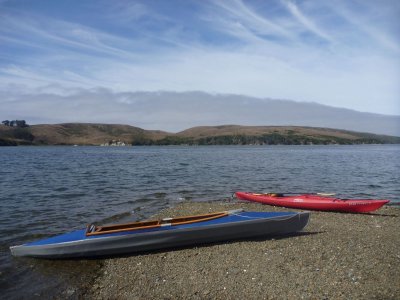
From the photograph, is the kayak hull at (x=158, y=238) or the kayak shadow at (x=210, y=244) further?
the kayak shadow at (x=210, y=244)

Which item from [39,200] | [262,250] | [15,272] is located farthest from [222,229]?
[39,200]

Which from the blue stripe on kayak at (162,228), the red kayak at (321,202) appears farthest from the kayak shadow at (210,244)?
the red kayak at (321,202)

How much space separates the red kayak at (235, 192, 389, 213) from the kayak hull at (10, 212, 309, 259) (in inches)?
227

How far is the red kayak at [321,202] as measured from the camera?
1677cm

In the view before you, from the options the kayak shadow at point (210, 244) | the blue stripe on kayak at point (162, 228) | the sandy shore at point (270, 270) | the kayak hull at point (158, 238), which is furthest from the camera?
the kayak shadow at point (210, 244)

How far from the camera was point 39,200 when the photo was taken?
22.3 meters

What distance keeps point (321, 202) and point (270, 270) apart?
905cm

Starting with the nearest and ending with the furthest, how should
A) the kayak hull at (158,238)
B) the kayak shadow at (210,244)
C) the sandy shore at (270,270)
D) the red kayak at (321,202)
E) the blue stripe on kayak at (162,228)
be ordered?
the sandy shore at (270,270) → the kayak hull at (158,238) → the blue stripe on kayak at (162,228) → the kayak shadow at (210,244) → the red kayak at (321,202)

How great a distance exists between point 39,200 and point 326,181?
73.6ft

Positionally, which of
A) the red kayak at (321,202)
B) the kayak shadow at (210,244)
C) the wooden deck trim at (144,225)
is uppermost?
the wooden deck trim at (144,225)

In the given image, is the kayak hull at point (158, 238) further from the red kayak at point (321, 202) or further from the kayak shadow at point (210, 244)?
the red kayak at point (321, 202)

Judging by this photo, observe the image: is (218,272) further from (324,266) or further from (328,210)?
(328,210)

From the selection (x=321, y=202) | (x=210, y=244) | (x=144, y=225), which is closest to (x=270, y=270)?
(x=210, y=244)

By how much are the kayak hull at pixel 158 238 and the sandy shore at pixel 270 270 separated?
28 cm
